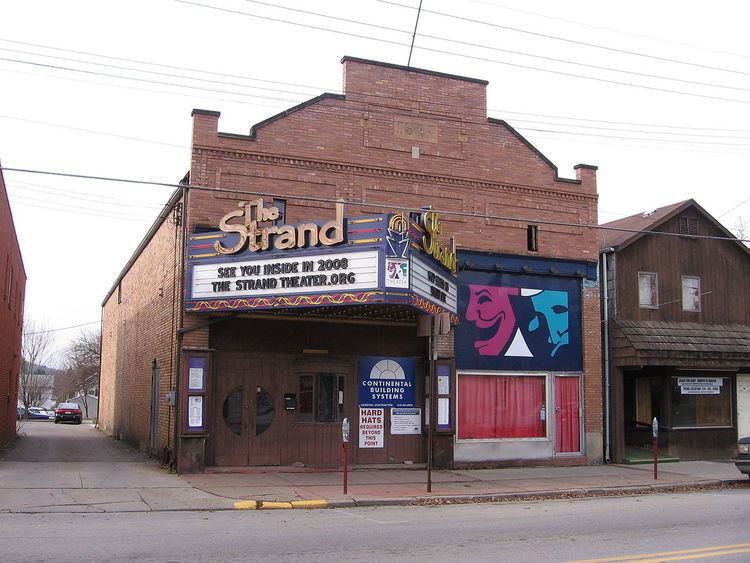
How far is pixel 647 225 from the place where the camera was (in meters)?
22.1

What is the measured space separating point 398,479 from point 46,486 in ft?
23.1

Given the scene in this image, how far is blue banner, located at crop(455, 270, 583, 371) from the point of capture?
19188 mm

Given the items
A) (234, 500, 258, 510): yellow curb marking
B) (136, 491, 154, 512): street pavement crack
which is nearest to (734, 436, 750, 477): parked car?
(234, 500, 258, 510): yellow curb marking

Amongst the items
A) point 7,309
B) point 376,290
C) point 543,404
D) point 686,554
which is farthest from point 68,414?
point 686,554

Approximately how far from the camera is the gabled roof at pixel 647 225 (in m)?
21.4

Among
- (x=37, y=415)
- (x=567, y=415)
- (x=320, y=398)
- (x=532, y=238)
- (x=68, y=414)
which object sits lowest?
(x=37, y=415)

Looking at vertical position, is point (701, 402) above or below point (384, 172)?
below

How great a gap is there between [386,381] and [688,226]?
35.4 ft

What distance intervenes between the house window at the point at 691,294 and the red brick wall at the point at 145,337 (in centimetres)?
1445

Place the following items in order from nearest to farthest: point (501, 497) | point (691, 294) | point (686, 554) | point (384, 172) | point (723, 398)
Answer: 1. point (686, 554)
2. point (501, 497)
3. point (384, 172)
4. point (691, 294)
5. point (723, 398)

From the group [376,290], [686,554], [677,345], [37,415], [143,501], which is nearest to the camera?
[686,554]

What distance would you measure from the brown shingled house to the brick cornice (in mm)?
2202

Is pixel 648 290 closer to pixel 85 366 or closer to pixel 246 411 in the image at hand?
pixel 246 411

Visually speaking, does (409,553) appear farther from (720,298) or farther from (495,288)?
(720,298)
